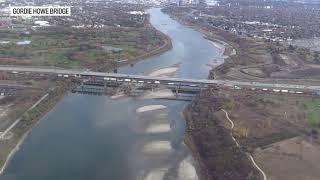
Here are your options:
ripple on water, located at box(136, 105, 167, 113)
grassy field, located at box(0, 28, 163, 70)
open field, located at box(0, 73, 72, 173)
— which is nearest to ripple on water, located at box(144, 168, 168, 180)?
open field, located at box(0, 73, 72, 173)

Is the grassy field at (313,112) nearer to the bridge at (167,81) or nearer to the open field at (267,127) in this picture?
the open field at (267,127)

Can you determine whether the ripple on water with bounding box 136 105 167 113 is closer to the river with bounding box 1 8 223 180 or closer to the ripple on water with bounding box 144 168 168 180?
the river with bounding box 1 8 223 180

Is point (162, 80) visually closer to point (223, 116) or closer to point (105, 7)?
point (223, 116)

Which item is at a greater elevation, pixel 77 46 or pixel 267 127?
pixel 77 46

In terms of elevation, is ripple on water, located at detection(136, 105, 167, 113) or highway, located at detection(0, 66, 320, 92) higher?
highway, located at detection(0, 66, 320, 92)

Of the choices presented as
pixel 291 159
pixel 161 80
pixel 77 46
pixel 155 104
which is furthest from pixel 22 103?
pixel 77 46

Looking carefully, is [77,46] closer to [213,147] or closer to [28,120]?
[28,120]

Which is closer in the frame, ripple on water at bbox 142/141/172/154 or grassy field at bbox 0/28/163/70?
ripple on water at bbox 142/141/172/154

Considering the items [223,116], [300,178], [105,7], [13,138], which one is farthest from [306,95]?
[105,7]
